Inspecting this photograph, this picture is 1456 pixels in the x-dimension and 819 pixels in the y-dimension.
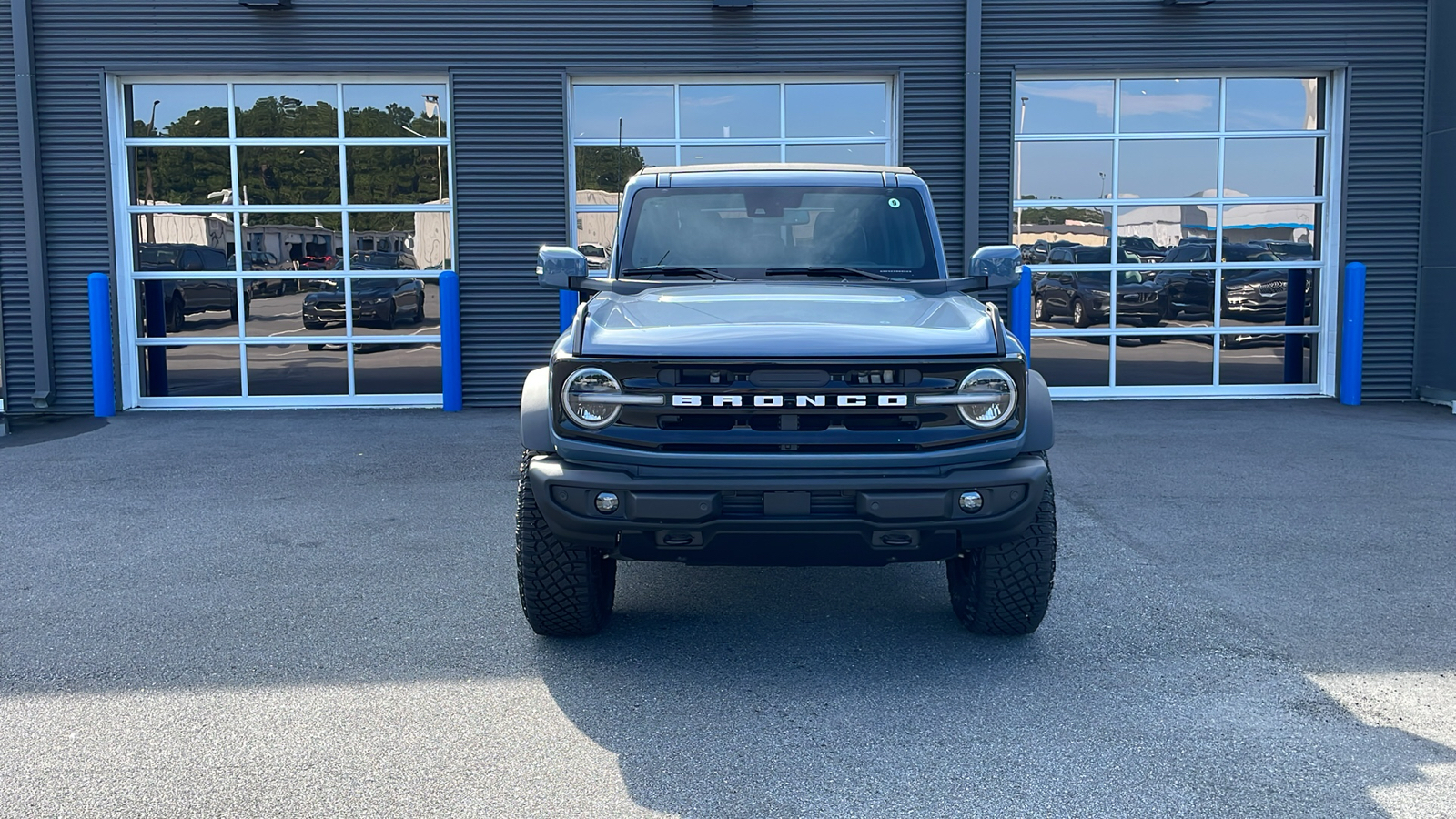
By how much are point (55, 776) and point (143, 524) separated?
3.89 m

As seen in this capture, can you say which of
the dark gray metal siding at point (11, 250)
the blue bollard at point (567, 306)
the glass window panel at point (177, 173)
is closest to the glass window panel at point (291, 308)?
the glass window panel at point (177, 173)

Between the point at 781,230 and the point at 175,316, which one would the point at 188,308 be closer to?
the point at 175,316

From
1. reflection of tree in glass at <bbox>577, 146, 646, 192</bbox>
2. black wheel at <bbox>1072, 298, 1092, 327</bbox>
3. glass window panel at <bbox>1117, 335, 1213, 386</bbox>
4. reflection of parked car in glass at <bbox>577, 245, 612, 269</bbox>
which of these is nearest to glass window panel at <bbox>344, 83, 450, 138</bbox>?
reflection of tree in glass at <bbox>577, 146, 646, 192</bbox>

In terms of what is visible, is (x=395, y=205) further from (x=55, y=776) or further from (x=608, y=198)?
(x=55, y=776)

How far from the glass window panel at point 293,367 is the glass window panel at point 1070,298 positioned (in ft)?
23.1

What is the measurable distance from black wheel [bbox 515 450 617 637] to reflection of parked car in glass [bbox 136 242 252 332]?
9.11m

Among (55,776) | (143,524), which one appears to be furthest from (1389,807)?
(143,524)

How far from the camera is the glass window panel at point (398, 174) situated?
1280 centimetres

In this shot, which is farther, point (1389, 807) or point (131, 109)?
point (131, 109)

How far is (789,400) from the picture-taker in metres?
4.44

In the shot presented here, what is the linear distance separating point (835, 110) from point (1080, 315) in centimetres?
326

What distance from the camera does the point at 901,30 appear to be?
12711 millimetres

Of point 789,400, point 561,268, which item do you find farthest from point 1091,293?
point 789,400

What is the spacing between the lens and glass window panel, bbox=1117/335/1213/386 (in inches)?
527
